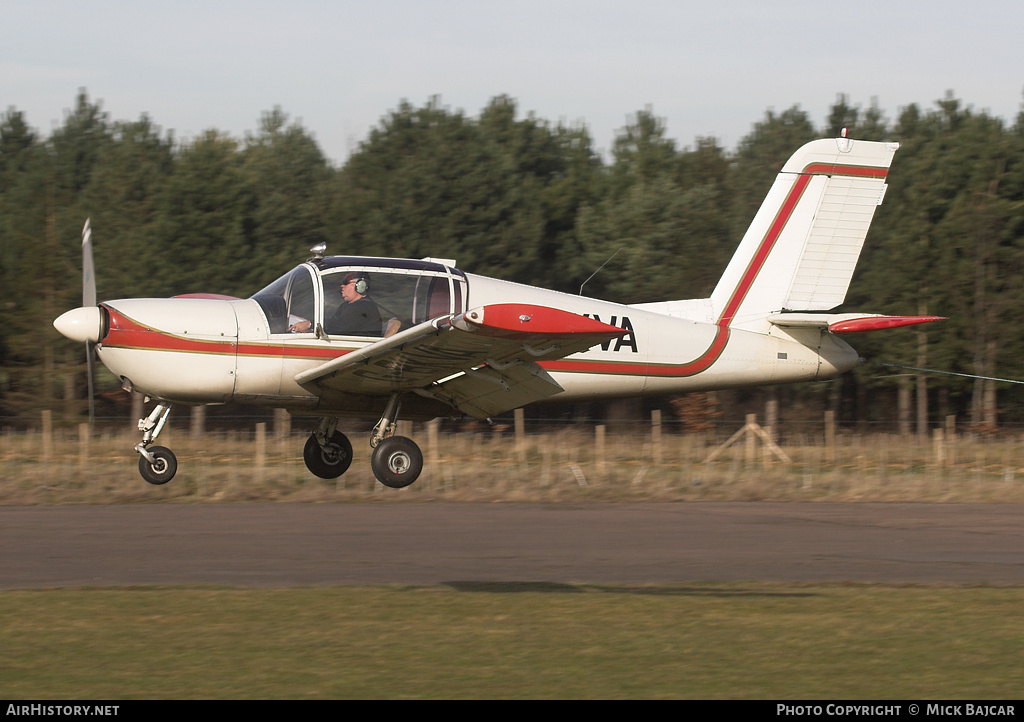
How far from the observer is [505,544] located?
50.2 ft

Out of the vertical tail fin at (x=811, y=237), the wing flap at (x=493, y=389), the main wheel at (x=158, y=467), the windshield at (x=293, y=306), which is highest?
the vertical tail fin at (x=811, y=237)

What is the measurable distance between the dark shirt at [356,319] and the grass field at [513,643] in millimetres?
2481

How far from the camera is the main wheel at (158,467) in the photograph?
10586 mm

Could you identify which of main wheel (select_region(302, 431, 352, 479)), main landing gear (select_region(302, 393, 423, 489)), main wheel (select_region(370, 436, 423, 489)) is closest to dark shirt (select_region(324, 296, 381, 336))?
main landing gear (select_region(302, 393, 423, 489))

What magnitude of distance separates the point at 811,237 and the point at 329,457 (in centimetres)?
581

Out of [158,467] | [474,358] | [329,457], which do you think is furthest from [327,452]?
[474,358]

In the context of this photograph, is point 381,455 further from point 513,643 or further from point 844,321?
point 844,321

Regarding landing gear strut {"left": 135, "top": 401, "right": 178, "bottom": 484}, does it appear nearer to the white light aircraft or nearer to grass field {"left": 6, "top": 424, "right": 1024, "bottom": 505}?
the white light aircraft

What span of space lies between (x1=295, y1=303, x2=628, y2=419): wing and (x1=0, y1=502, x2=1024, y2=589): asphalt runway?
227cm

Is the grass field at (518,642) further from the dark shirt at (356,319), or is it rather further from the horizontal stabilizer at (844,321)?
the horizontal stabilizer at (844,321)

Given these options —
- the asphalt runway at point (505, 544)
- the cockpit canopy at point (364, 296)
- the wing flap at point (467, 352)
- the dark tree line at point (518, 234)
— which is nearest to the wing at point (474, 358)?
the wing flap at point (467, 352)

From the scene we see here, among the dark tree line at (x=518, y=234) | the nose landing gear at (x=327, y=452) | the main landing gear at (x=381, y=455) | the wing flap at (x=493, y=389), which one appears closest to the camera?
the wing flap at (x=493, y=389)

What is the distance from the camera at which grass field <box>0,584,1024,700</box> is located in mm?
7105

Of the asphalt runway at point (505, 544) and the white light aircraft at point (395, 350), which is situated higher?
the white light aircraft at point (395, 350)
